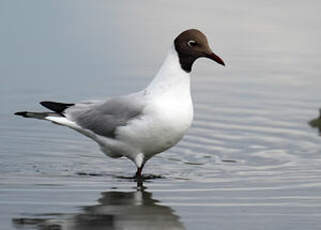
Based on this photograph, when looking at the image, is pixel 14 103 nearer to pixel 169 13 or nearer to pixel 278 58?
pixel 278 58

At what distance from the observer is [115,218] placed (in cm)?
929

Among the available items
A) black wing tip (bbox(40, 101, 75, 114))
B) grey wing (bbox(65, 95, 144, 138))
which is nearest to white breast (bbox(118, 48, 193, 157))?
grey wing (bbox(65, 95, 144, 138))

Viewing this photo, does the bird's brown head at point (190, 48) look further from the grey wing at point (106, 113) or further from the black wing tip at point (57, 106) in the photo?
the black wing tip at point (57, 106)

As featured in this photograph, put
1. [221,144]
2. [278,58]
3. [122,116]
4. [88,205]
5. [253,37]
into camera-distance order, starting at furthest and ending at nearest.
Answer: [253,37], [278,58], [221,144], [122,116], [88,205]

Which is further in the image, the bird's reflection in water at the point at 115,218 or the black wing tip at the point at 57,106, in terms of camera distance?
the black wing tip at the point at 57,106

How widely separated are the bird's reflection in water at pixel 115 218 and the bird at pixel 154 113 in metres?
1.05

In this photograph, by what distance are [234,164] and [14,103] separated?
3518mm

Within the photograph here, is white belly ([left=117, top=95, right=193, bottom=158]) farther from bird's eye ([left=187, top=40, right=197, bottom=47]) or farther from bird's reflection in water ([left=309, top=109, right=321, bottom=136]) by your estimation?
bird's reflection in water ([left=309, top=109, right=321, bottom=136])

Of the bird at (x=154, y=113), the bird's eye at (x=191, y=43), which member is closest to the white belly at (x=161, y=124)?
the bird at (x=154, y=113)

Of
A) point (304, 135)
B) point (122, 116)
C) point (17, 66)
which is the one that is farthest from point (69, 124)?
point (17, 66)

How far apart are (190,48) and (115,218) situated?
2.50m

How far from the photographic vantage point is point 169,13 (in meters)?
19.7

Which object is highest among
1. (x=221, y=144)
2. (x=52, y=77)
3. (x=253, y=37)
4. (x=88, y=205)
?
(x=253, y=37)

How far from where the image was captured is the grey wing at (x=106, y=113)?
37.1 ft
